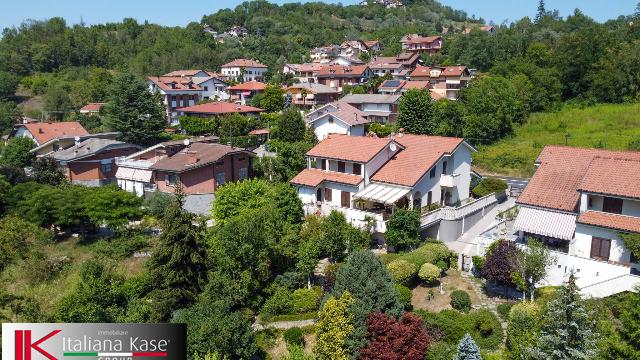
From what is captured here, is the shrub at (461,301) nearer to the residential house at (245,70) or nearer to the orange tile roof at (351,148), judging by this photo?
the orange tile roof at (351,148)

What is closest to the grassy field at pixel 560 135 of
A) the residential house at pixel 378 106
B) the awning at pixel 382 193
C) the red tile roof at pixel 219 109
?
the residential house at pixel 378 106

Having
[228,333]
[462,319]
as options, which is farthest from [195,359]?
[462,319]

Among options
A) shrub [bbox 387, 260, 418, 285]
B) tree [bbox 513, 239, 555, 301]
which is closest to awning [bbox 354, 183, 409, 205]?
shrub [bbox 387, 260, 418, 285]

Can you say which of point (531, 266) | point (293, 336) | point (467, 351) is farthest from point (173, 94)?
point (467, 351)

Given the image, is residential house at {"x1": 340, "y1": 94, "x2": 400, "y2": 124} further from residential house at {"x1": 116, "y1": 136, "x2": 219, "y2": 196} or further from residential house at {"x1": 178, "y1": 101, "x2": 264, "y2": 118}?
residential house at {"x1": 116, "y1": 136, "x2": 219, "y2": 196}

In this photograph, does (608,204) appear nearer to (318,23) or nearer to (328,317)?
(328,317)

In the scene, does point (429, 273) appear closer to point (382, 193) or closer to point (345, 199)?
point (382, 193)
